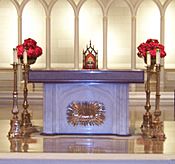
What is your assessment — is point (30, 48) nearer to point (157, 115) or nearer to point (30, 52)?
point (30, 52)

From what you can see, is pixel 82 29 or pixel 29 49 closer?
pixel 29 49

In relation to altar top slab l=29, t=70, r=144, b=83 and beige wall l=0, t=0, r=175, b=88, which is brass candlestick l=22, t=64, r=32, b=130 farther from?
beige wall l=0, t=0, r=175, b=88

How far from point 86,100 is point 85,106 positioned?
0.06 meters

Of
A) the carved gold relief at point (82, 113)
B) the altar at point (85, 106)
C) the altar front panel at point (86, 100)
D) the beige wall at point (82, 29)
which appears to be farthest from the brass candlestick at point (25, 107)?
the beige wall at point (82, 29)

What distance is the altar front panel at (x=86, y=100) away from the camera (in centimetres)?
495

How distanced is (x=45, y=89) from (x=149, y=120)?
1123mm

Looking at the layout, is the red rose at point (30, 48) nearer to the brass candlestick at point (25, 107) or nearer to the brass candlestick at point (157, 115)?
the brass candlestick at point (25, 107)

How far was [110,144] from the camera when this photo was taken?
15.0ft

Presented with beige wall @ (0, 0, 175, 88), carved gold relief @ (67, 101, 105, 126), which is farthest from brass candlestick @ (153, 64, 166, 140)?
beige wall @ (0, 0, 175, 88)

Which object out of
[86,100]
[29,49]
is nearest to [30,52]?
[29,49]

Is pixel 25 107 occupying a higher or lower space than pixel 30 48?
lower

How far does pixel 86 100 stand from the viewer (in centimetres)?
498

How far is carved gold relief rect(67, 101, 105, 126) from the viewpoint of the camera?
4.98 metres

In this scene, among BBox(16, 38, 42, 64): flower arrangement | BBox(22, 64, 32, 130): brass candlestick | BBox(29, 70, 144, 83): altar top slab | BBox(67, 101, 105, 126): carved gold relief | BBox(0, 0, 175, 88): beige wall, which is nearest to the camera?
BBox(29, 70, 144, 83): altar top slab
